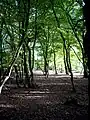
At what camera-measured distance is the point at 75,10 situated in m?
23.6

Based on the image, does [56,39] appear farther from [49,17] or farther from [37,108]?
[37,108]

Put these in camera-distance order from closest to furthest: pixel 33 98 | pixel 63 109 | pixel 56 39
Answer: pixel 63 109 < pixel 33 98 < pixel 56 39

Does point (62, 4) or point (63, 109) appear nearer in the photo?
point (63, 109)

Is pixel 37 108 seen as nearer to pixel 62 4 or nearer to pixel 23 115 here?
pixel 23 115

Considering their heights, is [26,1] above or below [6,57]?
above

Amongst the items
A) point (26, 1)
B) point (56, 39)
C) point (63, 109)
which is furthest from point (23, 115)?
point (56, 39)

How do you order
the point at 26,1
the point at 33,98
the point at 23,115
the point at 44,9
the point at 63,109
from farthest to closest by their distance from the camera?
the point at 44,9, the point at 26,1, the point at 33,98, the point at 63,109, the point at 23,115

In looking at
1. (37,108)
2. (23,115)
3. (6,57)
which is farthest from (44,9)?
(23,115)

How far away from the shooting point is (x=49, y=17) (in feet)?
70.5

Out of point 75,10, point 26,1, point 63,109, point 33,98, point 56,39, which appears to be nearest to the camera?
point 63,109

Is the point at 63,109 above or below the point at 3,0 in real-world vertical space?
below

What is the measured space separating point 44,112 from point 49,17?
1141 centimetres

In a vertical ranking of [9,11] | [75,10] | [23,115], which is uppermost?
[75,10]

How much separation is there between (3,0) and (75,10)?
30.2 ft
